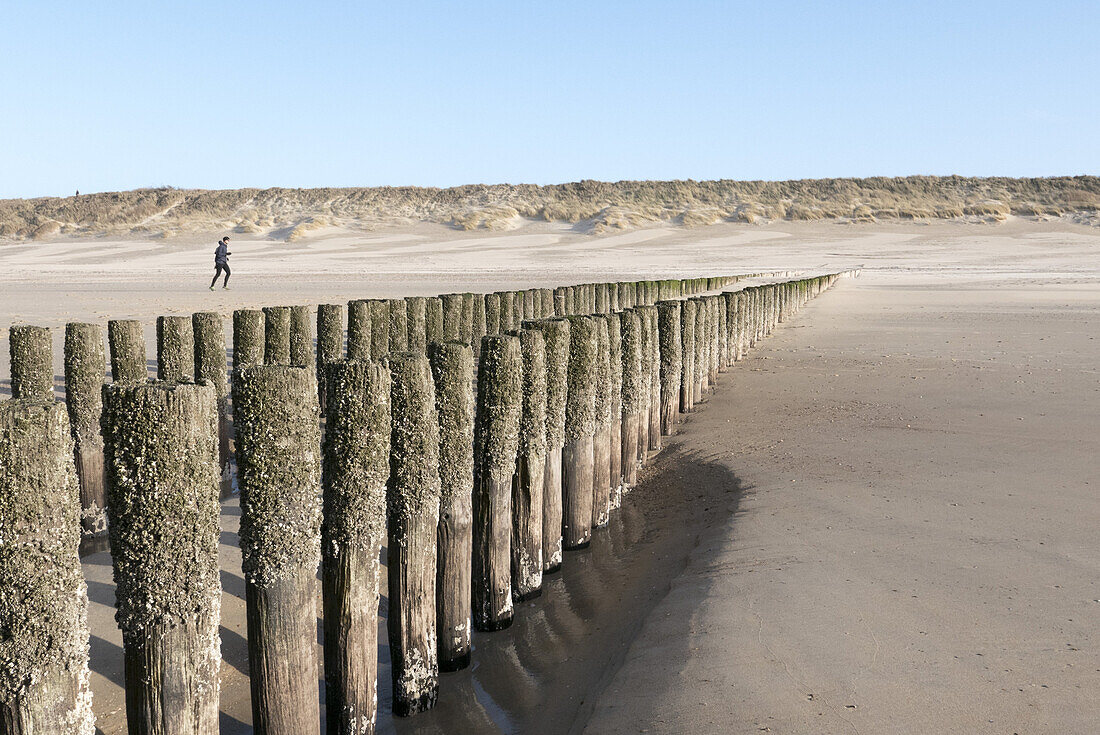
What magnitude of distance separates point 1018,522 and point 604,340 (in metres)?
2.62

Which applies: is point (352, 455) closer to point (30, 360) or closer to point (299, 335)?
point (30, 360)

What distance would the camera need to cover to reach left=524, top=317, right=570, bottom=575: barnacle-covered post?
5.38 m

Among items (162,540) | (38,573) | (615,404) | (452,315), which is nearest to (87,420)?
(615,404)

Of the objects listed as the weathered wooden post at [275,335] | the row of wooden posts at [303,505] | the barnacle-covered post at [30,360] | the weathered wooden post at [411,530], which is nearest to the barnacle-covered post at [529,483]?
the row of wooden posts at [303,505]

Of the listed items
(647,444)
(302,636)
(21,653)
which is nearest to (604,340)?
(647,444)

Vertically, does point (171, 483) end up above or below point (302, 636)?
above

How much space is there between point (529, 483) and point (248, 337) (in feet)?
13.8

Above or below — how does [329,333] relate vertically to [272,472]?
below

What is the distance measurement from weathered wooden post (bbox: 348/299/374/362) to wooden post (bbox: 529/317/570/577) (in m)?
4.13

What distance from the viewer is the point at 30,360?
6.26 m

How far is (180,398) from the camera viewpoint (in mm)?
2916

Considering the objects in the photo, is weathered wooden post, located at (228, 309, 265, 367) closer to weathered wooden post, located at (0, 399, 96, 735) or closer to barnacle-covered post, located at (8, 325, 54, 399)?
barnacle-covered post, located at (8, 325, 54, 399)

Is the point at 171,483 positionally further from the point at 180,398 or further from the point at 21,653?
the point at 21,653

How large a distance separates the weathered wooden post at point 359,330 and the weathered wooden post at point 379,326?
0.18m
